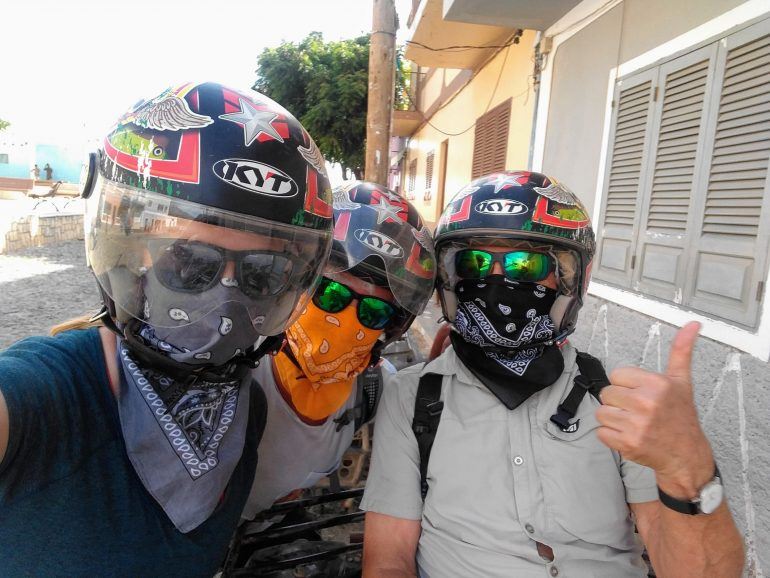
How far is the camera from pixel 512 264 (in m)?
1.81

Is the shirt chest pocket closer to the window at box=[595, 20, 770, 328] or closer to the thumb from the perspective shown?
the thumb

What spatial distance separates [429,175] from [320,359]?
10.9 meters

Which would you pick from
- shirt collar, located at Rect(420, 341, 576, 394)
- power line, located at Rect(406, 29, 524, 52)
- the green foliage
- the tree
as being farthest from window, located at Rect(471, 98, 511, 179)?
the green foliage

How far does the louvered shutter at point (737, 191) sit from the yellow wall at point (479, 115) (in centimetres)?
281

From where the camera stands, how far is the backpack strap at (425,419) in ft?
5.53

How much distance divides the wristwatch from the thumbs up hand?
0.01m

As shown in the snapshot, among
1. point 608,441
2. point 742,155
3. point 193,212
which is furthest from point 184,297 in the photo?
point 742,155

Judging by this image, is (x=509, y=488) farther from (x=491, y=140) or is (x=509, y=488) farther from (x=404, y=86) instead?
(x=404, y=86)

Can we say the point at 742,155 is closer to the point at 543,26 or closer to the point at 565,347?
the point at 565,347

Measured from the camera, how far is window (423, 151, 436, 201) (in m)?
11.6

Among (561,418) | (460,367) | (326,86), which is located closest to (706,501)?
(561,418)

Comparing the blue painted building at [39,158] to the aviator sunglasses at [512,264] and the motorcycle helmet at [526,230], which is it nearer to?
the motorcycle helmet at [526,230]

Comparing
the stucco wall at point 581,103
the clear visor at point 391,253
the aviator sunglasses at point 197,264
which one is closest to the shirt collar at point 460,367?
the clear visor at point 391,253

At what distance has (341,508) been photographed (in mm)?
2623
